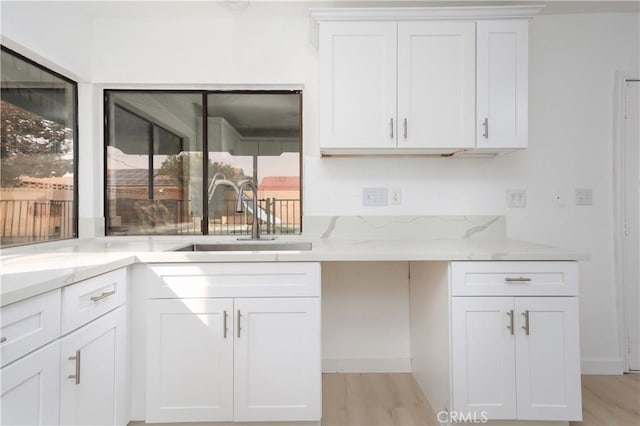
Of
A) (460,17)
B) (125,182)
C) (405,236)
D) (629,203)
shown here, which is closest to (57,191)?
(125,182)

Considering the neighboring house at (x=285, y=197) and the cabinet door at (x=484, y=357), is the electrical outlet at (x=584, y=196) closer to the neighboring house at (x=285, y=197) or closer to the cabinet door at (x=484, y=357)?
the cabinet door at (x=484, y=357)

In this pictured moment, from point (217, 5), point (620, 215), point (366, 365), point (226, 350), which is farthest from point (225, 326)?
point (620, 215)

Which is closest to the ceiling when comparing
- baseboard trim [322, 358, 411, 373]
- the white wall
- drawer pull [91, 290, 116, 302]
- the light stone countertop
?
the white wall

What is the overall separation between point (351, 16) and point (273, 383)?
1889mm

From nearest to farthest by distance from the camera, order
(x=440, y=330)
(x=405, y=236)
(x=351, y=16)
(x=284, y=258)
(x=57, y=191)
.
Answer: (x=284, y=258), (x=440, y=330), (x=351, y=16), (x=57, y=191), (x=405, y=236)

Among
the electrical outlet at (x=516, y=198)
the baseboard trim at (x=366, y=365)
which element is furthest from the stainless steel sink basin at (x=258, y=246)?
the electrical outlet at (x=516, y=198)

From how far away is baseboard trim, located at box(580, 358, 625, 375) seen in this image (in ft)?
7.38

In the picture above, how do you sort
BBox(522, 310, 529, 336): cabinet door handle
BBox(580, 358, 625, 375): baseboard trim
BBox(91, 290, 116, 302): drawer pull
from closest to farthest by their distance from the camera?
BBox(91, 290, 116, 302): drawer pull → BBox(522, 310, 529, 336): cabinet door handle → BBox(580, 358, 625, 375): baseboard trim

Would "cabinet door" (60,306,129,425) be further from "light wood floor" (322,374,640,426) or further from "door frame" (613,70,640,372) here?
"door frame" (613,70,640,372)

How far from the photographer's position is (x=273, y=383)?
162 cm

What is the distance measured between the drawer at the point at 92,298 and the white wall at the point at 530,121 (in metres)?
1.01

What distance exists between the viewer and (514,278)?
1.60 metres

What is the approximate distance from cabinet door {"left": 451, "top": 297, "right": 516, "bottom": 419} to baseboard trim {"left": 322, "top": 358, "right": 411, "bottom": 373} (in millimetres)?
715

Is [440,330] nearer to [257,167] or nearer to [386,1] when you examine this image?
[257,167]
